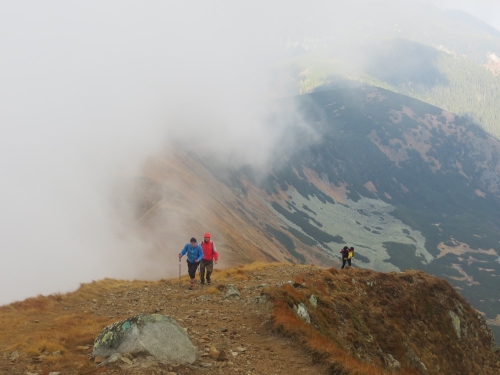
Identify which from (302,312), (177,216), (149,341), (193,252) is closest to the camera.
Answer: (149,341)

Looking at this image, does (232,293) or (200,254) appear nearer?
(232,293)

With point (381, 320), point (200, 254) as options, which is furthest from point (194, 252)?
point (381, 320)

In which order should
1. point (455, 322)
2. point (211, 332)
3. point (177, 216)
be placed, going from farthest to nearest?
1. point (177, 216)
2. point (455, 322)
3. point (211, 332)

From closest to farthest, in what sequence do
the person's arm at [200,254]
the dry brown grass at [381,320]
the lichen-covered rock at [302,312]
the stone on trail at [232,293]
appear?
1. the dry brown grass at [381,320]
2. the lichen-covered rock at [302,312]
3. the stone on trail at [232,293]
4. the person's arm at [200,254]

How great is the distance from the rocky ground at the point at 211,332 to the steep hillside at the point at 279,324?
0.04 m

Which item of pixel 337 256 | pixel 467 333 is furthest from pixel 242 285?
pixel 337 256

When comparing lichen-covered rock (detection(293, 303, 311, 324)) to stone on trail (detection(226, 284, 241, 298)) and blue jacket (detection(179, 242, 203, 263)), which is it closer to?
stone on trail (detection(226, 284, 241, 298))

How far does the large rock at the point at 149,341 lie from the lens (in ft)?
40.1

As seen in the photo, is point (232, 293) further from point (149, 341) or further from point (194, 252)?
point (149, 341)

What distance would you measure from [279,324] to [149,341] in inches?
232

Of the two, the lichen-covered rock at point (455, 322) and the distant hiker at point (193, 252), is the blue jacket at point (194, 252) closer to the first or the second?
the distant hiker at point (193, 252)

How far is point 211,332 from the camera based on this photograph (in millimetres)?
15766

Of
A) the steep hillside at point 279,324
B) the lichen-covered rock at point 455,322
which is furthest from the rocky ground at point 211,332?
the lichen-covered rock at point 455,322

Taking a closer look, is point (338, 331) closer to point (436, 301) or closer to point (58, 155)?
point (436, 301)
